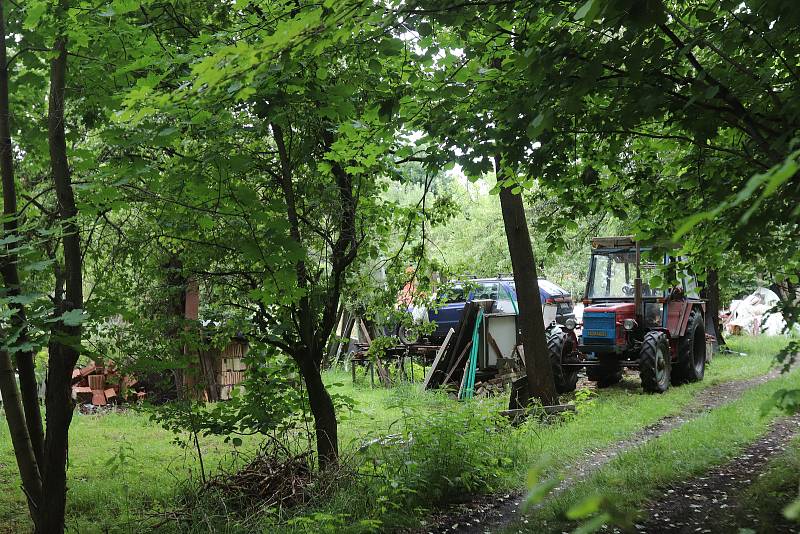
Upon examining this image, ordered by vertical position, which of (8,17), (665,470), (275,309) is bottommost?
(665,470)

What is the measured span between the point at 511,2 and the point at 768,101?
1662 millimetres

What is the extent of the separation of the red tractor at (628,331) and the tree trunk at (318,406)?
641 cm

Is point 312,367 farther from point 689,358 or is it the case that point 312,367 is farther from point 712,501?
Result: point 689,358

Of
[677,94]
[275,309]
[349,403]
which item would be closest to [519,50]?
[677,94]

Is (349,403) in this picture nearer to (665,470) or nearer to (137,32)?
(665,470)

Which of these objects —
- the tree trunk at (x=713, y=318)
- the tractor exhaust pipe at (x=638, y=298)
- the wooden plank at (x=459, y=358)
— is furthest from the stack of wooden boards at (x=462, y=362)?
the tree trunk at (x=713, y=318)

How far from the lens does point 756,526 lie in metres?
4.68

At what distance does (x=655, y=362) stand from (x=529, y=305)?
2991mm

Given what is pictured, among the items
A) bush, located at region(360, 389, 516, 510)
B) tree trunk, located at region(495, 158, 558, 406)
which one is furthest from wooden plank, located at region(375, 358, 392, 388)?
bush, located at region(360, 389, 516, 510)

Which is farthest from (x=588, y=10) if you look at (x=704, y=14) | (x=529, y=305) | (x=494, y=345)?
(x=494, y=345)

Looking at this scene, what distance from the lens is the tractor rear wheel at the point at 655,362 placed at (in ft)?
37.0

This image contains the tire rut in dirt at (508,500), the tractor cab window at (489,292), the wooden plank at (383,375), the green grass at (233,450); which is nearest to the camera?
the tire rut in dirt at (508,500)

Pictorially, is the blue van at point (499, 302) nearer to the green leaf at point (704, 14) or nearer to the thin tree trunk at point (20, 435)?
the thin tree trunk at point (20, 435)

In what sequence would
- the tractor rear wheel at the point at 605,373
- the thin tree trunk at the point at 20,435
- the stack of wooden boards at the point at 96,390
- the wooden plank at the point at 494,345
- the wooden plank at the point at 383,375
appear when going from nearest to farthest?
the thin tree trunk at the point at 20,435 → the tractor rear wheel at the point at 605,373 → the stack of wooden boards at the point at 96,390 → the wooden plank at the point at 494,345 → the wooden plank at the point at 383,375
